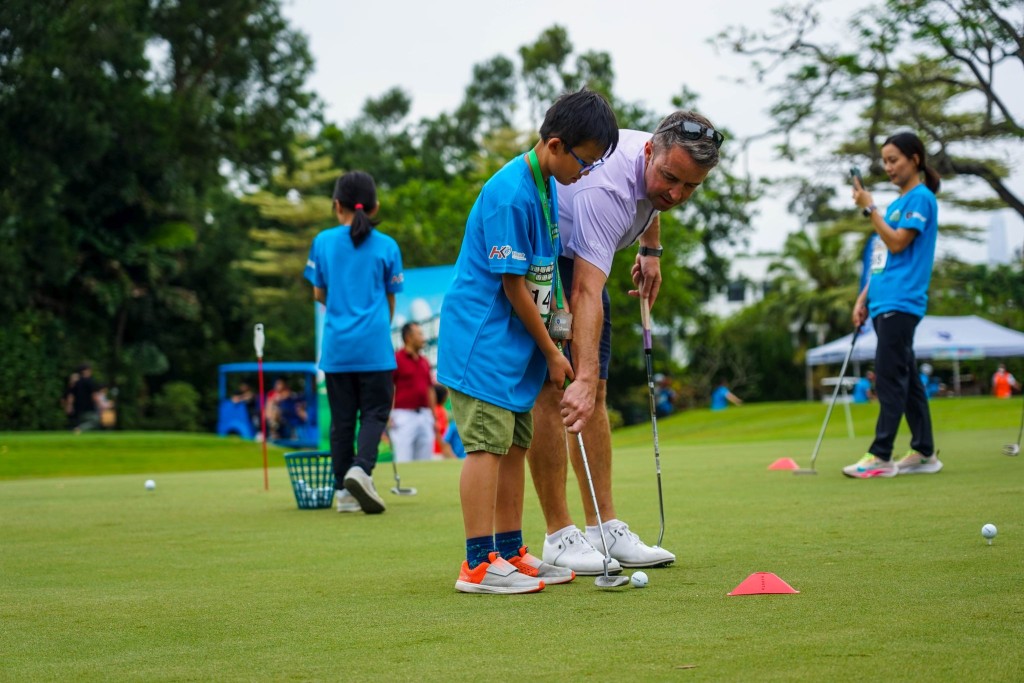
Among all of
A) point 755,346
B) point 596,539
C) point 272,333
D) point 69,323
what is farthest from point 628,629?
point 755,346

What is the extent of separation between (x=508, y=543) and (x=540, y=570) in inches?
5.9

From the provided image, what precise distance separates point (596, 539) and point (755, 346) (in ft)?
162

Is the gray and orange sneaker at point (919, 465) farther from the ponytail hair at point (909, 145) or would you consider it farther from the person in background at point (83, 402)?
the person in background at point (83, 402)

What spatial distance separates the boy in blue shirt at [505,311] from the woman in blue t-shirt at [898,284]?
408 cm

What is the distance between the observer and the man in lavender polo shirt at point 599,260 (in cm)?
418

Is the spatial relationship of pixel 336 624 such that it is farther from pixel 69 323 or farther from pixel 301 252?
pixel 301 252

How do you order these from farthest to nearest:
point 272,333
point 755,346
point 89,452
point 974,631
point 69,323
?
point 755,346 < point 272,333 < point 69,323 < point 89,452 < point 974,631

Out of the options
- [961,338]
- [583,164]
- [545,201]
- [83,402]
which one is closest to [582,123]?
[583,164]

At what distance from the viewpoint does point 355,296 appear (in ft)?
23.9

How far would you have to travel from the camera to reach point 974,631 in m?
2.88

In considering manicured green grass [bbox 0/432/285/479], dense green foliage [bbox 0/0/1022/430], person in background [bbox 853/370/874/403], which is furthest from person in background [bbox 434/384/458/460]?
person in background [bbox 853/370/874/403]

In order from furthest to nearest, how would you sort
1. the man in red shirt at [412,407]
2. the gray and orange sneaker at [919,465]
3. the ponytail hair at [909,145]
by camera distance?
the man in red shirt at [412,407] < the gray and orange sneaker at [919,465] < the ponytail hair at [909,145]

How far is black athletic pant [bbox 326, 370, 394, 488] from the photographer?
725cm

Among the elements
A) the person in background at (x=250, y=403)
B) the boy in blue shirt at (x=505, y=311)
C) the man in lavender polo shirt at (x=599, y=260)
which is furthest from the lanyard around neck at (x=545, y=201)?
the person in background at (x=250, y=403)
